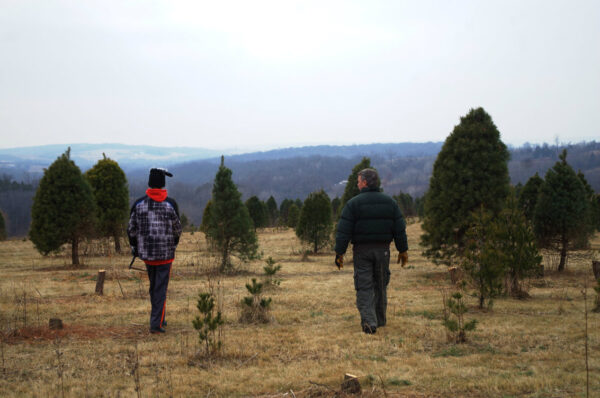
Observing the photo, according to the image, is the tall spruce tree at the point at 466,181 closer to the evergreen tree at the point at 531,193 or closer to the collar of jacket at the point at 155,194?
the evergreen tree at the point at 531,193

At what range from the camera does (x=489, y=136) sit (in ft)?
44.8

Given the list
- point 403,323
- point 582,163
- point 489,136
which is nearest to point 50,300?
point 403,323

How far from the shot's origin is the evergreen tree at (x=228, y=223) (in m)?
16.4

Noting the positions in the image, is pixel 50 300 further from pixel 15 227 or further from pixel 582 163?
pixel 582 163

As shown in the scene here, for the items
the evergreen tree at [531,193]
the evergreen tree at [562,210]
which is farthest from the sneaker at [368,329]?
the evergreen tree at [531,193]

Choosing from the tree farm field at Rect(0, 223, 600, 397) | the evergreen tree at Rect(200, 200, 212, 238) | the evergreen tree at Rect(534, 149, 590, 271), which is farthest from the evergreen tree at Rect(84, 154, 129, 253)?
the evergreen tree at Rect(534, 149, 590, 271)

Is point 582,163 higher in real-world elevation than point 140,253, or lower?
higher

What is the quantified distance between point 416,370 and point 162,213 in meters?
4.08

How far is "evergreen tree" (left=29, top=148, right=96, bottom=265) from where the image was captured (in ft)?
57.4

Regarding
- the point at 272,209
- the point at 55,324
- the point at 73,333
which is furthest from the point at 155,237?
the point at 272,209

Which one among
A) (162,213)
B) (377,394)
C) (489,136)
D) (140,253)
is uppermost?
(489,136)

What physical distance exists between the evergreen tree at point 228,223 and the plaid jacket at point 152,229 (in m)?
9.60

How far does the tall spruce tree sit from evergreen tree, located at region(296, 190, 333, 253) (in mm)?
10158

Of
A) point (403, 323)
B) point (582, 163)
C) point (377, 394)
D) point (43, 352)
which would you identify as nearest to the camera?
point (377, 394)
